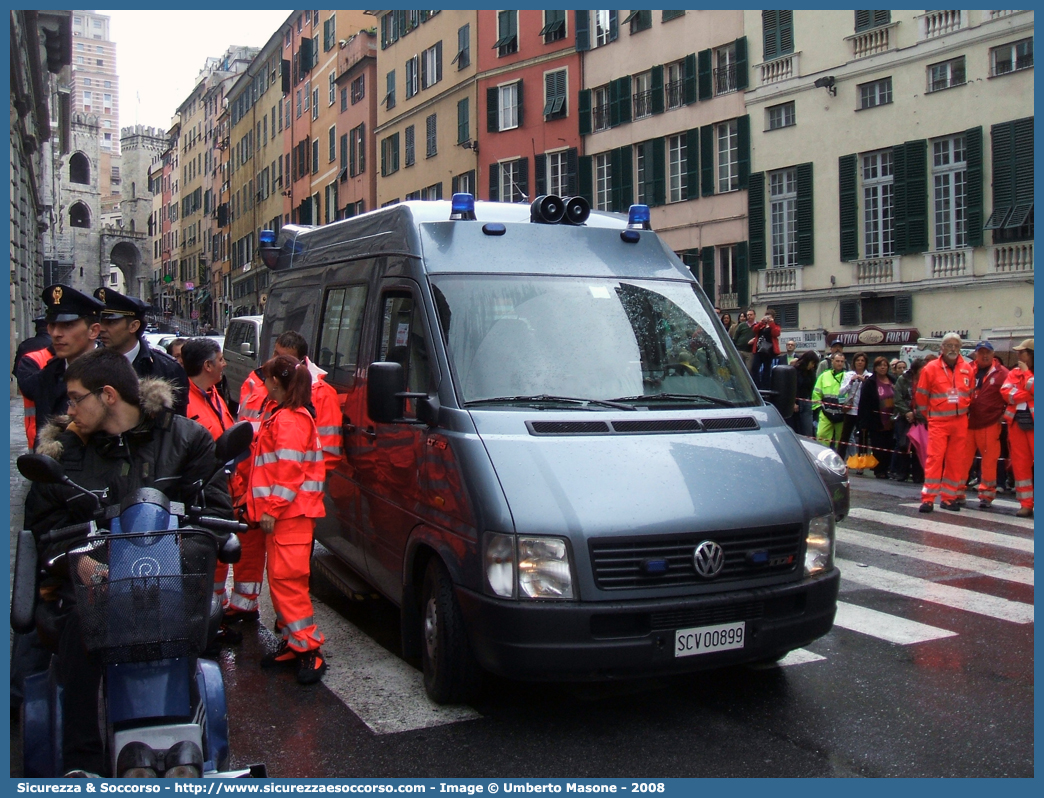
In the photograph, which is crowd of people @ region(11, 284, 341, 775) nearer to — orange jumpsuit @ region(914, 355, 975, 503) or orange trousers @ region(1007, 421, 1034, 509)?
orange jumpsuit @ region(914, 355, 975, 503)

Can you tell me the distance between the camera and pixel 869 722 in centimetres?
497

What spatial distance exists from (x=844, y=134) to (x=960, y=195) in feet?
12.6

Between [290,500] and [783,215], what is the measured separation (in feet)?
88.2

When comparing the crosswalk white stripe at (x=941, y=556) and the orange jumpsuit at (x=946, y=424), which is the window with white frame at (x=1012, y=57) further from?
the crosswalk white stripe at (x=941, y=556)

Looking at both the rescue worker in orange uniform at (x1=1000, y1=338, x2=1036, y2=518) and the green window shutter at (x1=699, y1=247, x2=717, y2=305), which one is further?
the green window shutter at (x1=699, y1=247, x2=717, y2=305)

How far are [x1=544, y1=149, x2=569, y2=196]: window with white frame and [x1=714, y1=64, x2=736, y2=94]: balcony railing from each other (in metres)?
7.26

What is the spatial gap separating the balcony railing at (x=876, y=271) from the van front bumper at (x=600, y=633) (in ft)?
79.6

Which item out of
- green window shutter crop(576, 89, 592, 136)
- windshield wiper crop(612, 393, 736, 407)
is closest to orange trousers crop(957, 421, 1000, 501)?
windshield wiper crop(612, 393, 736, 407)

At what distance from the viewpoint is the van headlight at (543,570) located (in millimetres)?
4609

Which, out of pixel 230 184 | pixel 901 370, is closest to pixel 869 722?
pixel 901 370

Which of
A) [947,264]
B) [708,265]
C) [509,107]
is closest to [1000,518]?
[947,264]

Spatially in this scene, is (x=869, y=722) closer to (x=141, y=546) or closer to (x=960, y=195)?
(x=141, y=546)

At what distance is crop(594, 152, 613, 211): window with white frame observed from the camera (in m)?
36.2

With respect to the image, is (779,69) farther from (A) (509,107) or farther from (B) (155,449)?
(B) (155,449)
